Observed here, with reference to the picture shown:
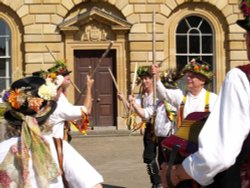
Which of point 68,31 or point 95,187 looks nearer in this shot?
point 95,187

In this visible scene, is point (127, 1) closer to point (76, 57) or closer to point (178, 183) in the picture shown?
point (76, 57)

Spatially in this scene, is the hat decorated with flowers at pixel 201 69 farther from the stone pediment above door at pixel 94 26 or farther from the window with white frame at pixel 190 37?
the window with white frame at pixel 190 37

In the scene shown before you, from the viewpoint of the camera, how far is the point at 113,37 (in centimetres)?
1836

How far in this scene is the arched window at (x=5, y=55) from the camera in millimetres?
18203

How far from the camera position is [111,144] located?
1461 cm

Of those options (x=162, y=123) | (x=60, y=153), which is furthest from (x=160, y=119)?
(x=60, y=153)

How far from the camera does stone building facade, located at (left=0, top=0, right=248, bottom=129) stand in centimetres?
1808

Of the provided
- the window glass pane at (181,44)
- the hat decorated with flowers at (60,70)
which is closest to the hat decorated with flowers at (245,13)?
the hat decorated with flowers at (60,70)

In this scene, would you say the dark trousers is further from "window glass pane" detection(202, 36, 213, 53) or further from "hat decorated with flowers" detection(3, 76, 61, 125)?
"window glass pane" detection(202, 36, 213, 53)

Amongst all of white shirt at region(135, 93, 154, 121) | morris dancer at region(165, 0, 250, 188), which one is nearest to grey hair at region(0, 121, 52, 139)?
morris dancer at region(165, 0, 250, 188)

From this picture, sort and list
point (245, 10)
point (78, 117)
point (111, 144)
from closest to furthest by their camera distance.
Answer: point (245, 10) → point (78, 117) → point (111, 144)

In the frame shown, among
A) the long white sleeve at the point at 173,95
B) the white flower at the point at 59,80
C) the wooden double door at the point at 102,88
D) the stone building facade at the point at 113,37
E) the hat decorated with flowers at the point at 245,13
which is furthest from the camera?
the wooden double door at the point at 102,88

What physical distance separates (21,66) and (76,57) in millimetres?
1727

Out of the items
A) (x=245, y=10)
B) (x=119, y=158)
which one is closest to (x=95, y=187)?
(x=245, y=10)
